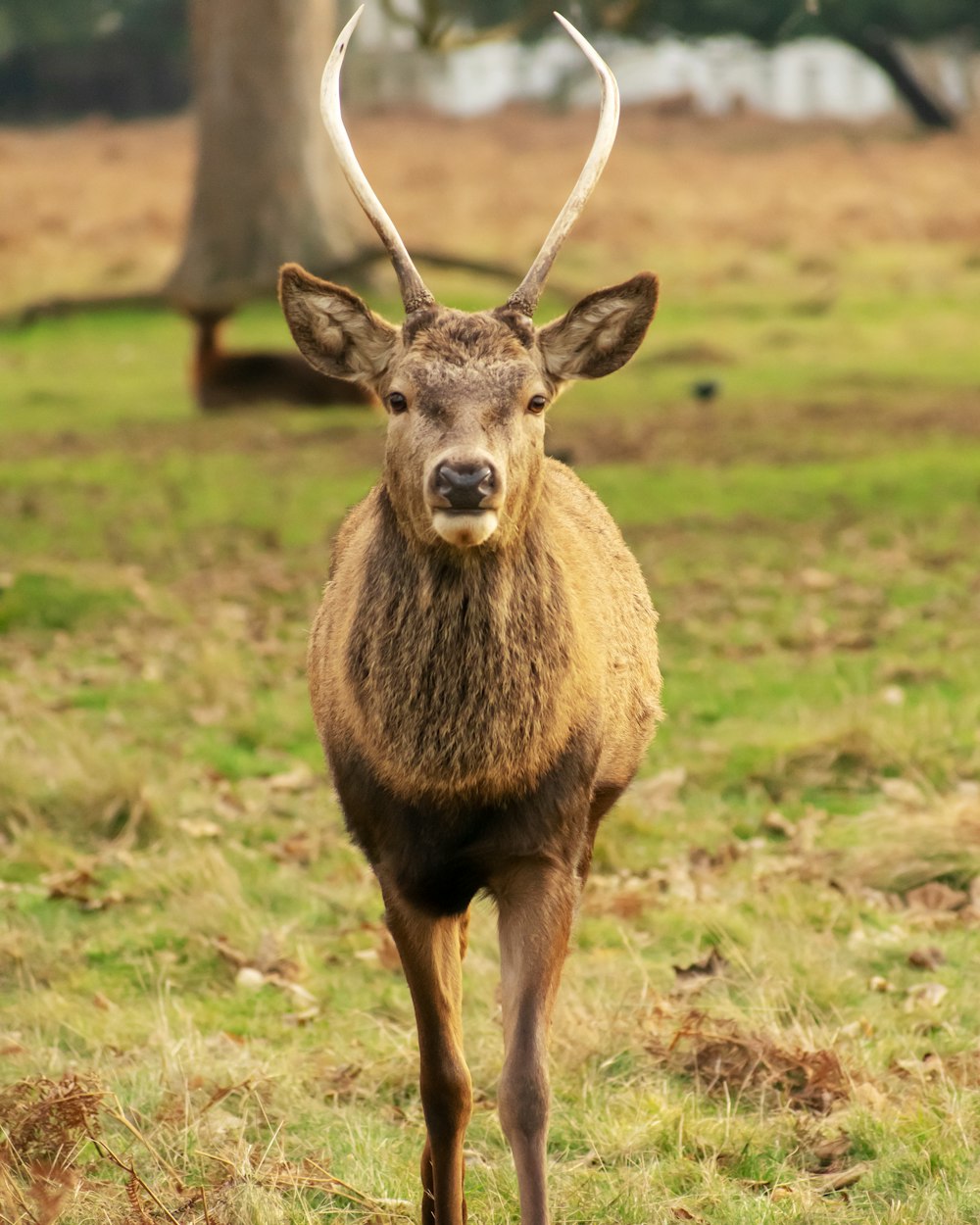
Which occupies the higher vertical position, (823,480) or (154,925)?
(154,925)

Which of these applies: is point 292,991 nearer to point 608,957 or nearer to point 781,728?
point 608,957

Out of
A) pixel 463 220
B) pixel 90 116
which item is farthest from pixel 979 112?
pixel 90 116

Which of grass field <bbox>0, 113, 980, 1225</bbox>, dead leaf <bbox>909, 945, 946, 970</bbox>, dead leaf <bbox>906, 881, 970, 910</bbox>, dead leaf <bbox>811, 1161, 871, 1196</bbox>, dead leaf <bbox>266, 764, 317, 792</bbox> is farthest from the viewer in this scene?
dead leaf <bbox>266, 764, 317, 792</bbox>

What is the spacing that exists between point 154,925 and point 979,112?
37644 mm

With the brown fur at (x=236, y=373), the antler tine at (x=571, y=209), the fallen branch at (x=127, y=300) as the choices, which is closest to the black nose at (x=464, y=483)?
the antler tine at (x=571, y=209)

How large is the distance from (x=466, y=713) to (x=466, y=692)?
0.06 meters

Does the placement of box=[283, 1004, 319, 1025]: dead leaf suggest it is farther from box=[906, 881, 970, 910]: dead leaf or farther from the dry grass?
the dry grass

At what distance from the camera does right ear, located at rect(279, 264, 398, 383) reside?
509 cm

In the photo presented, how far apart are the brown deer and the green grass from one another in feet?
1.89

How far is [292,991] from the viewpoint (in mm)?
6551

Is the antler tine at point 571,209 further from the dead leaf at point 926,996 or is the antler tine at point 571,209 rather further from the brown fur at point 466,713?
the dead leaf at point 926,996

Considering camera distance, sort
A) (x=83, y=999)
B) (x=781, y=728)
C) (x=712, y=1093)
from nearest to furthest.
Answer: (x=712, y=1093)
(x=83, y=999)
(x=781, y=728)

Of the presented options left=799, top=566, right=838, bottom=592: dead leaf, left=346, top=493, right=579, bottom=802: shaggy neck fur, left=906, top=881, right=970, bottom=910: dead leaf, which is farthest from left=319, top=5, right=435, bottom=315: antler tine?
left=799, top=566, right=838, bottom=592: dead leaf

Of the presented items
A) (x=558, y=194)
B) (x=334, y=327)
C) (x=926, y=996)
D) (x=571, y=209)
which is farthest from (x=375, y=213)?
(x=558, y=194)
